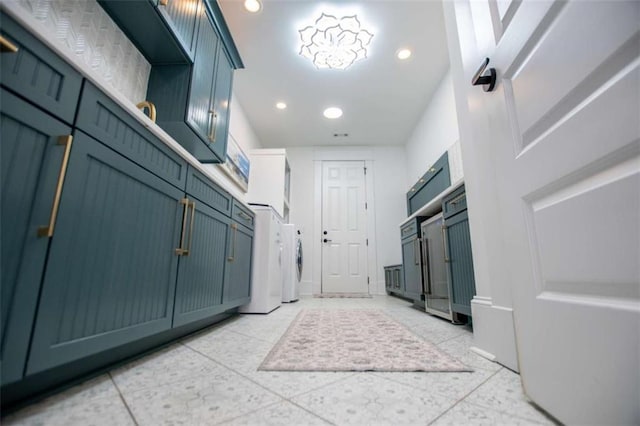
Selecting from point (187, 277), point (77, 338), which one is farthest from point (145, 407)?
point (187, 277)

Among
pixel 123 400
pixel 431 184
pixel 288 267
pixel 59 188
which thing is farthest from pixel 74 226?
pixel 431 184

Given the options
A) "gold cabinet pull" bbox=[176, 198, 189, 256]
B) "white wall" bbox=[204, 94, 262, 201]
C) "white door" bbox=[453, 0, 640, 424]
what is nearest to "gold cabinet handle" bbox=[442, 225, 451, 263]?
"white door" bbox=[453, 0, 640, 424]

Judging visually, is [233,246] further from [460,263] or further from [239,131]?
[239,131]

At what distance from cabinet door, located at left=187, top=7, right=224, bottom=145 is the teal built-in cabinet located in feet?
2.23

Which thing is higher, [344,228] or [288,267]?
[344,228]

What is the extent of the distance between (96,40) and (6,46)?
106cm

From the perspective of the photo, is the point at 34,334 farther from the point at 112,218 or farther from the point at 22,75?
A: the point at 22,75

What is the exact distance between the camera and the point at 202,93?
6.03ft

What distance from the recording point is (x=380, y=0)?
239 centimetres

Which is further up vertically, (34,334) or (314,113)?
(314,113)

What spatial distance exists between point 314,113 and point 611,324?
421 cm

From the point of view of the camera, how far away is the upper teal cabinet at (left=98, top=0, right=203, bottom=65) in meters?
1.34

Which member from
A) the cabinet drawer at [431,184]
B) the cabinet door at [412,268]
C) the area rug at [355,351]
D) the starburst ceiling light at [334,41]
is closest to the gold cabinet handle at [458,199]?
the cabinet door at [412,268]

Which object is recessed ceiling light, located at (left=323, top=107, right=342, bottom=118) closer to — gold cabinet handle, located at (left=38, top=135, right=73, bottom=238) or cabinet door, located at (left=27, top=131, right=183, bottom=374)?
cabinet door, located at (left=27, top=131, right=183, bottom=374)
